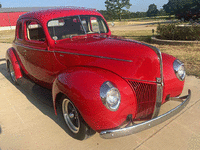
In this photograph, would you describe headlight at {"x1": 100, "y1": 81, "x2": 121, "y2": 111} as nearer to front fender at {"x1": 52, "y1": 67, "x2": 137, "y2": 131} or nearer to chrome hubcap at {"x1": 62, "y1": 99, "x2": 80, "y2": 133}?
front fender at {"x1": 52, "y1": 67, "x2": 137, "y2": 131}

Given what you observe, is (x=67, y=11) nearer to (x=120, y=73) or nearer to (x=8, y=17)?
(x=120, y=73)

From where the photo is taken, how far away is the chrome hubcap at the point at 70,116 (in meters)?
2.50

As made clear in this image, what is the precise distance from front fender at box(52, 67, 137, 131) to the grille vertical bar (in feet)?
0.22

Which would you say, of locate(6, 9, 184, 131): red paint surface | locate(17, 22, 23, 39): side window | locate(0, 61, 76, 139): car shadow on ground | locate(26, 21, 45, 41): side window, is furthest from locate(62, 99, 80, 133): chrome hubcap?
locate(17, 22, 23, 39): side window

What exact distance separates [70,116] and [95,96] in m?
0.68

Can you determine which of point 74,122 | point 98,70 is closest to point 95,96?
point 98,70

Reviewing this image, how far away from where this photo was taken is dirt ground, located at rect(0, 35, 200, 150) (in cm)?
238

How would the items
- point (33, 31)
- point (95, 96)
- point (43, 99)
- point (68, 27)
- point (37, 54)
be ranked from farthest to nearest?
1. point (33, 31)
2. point (37, 54)
3. point (68, 27)
4. point (43, 99)
5. point (95, 96)

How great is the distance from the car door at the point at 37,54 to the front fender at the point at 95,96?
895 mm

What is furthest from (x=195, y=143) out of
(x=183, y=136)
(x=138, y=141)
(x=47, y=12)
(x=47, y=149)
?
(x=47, y=12)

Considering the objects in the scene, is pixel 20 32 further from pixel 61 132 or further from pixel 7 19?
pixel 7 19

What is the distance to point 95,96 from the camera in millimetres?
2025

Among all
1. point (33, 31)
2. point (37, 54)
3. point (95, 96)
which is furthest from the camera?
point (33, 31)

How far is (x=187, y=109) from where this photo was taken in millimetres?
3117
